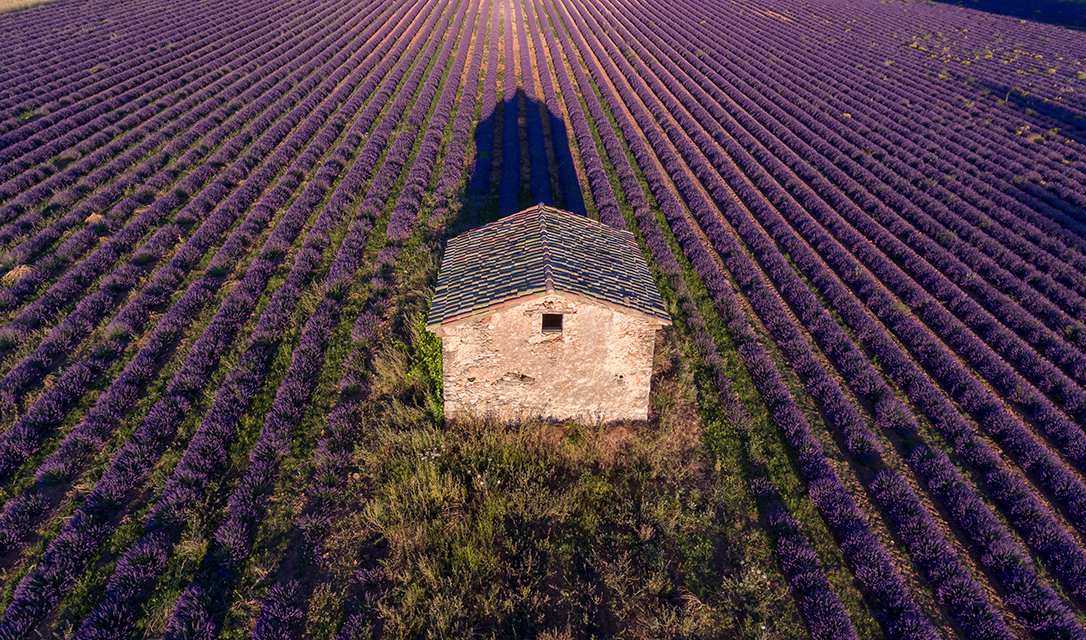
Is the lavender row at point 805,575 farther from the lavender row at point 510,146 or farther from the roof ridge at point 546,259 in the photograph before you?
the lavender row at point 510,146

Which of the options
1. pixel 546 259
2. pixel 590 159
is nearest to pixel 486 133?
pixel 590 159

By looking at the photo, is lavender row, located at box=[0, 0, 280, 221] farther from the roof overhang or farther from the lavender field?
the roof overhang

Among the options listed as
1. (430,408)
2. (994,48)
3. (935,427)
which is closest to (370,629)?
(430,408)

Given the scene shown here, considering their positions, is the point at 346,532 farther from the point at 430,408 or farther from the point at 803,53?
the point at 803,53

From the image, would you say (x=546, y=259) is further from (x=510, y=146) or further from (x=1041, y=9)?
(x=1041, y=9)

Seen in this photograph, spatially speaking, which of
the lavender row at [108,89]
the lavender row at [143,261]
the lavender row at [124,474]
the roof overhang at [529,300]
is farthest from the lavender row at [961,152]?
the lavender row at [108,89]
